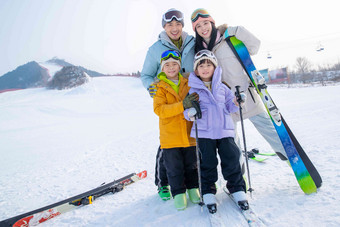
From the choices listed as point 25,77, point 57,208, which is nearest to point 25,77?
point 25,77

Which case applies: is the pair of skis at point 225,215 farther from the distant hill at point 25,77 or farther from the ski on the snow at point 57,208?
the distant hill at point 25,77

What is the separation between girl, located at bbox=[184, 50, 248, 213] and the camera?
194 cm

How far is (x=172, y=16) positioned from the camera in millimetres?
2545

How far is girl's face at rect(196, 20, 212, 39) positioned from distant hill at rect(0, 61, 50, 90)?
47.9m

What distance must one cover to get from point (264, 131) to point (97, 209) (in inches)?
91.2

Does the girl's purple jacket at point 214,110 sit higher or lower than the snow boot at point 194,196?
higher

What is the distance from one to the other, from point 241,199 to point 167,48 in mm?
2047

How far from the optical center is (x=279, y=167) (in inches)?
109

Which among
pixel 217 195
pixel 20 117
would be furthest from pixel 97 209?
pixel 20 117

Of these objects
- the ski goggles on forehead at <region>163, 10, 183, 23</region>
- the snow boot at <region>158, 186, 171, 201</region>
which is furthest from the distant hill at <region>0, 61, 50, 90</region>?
the snow boot at <region>158, 186, 171, 201</region>

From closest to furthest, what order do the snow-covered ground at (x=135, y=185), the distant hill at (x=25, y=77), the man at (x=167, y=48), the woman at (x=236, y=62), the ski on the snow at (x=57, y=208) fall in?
the snow-covered ground at (x=135, y=185), the ski on the snow at (x=57, y=208), the woman at (x=236, y=62), the man at (x=167, y=48), the distant hill at (x=25, y=77)

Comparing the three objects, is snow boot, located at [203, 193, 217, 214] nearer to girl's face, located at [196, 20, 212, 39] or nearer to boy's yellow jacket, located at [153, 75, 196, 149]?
boy's yellow jacket, located at [153, 75, 196, 149]

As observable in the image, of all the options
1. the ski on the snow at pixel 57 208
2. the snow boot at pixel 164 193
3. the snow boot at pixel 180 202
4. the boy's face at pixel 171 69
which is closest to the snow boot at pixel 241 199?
the snow boot at pixel 180 202

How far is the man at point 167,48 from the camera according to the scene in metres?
2.47
